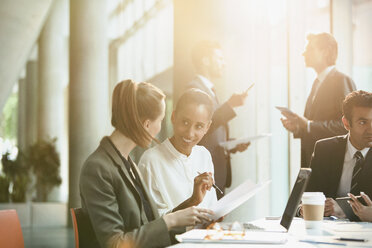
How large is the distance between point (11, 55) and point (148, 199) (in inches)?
210

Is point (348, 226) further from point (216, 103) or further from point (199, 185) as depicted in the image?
point (216, 103)

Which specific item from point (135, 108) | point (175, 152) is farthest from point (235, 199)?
point (175, 152)

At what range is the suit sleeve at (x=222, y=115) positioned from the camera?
3.86 meters

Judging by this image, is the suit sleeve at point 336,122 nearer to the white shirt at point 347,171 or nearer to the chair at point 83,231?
the white shirt at point 347,171

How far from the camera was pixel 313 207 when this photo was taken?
239cm

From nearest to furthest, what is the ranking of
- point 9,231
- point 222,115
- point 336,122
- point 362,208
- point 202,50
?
point 9,231
point 362,208
point 336,122
point 222,115
point 202,50

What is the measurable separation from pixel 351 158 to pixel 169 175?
110 cm

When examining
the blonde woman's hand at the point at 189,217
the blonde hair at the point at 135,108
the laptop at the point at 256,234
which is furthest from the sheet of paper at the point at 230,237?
the blonde hair at the point at 135,108

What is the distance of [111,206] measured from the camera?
2316 mm

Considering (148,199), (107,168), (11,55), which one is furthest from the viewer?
(11,55)

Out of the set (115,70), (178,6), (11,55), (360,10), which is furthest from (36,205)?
(360,10)

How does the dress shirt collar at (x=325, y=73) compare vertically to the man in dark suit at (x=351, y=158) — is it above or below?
above

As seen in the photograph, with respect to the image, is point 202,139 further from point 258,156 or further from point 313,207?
point 313,207

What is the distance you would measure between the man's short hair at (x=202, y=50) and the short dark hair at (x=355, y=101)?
1118 millimetres
